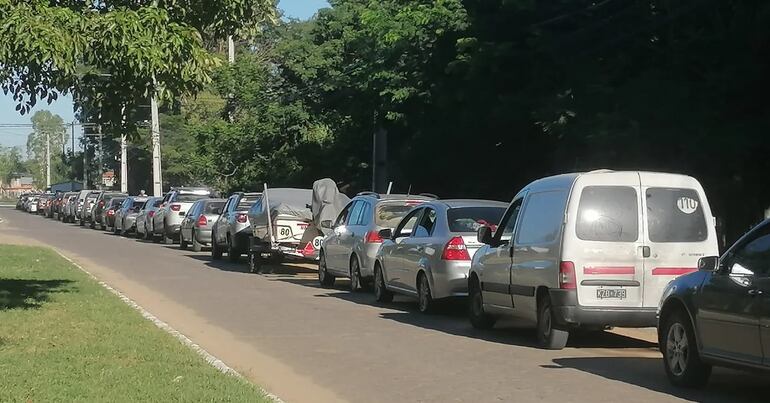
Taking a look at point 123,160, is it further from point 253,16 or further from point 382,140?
point 253,16

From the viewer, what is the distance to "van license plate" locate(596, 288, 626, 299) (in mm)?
12406

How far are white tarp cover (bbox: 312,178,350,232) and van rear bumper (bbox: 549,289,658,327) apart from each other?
1262 cm

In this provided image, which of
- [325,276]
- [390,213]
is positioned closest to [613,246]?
[390,213]

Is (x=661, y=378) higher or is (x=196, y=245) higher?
(x=196, y=245)

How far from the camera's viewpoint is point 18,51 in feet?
35.5

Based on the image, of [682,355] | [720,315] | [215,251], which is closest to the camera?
[720,315]

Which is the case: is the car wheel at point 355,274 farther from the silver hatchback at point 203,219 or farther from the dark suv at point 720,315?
the silver hatchback at point 203,219

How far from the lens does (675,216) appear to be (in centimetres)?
1270

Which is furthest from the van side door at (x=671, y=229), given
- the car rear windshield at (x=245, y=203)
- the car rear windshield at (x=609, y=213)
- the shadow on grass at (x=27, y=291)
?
the car rear windshield at (x=245, y=203)

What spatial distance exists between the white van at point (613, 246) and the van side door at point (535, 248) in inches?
0.8

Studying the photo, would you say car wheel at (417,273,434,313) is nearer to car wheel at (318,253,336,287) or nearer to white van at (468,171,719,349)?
white van at (468,171,719,349)

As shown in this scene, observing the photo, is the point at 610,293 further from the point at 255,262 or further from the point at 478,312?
the point at 255,262

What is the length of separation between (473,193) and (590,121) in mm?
9154

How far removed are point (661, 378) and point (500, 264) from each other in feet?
11.2
